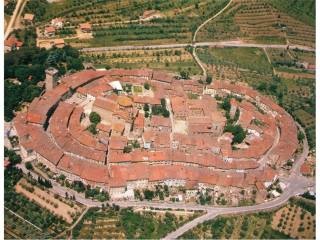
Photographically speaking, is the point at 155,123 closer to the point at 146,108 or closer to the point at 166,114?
the point at 166,114

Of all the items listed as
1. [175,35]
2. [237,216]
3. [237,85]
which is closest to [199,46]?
[175,35]

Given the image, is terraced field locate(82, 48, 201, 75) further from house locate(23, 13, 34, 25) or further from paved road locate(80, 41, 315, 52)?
house locate(23, 13, 34, 25)

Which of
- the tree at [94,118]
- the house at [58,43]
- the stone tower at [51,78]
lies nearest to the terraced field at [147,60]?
the house at [58,43]

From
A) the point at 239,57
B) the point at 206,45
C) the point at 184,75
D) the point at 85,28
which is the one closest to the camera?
the point at 184,75

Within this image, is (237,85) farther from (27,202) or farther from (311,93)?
(27,202)

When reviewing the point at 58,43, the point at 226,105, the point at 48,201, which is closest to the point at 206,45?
the point at 226,105

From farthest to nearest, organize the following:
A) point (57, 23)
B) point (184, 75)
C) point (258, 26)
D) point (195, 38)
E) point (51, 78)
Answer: point (258, 26) → point (195, 38) → point (57, 23) → point (184, 75) → point (51, 78)

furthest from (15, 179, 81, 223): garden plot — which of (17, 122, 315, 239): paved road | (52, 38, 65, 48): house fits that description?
(52, 38, 65, 48): house
